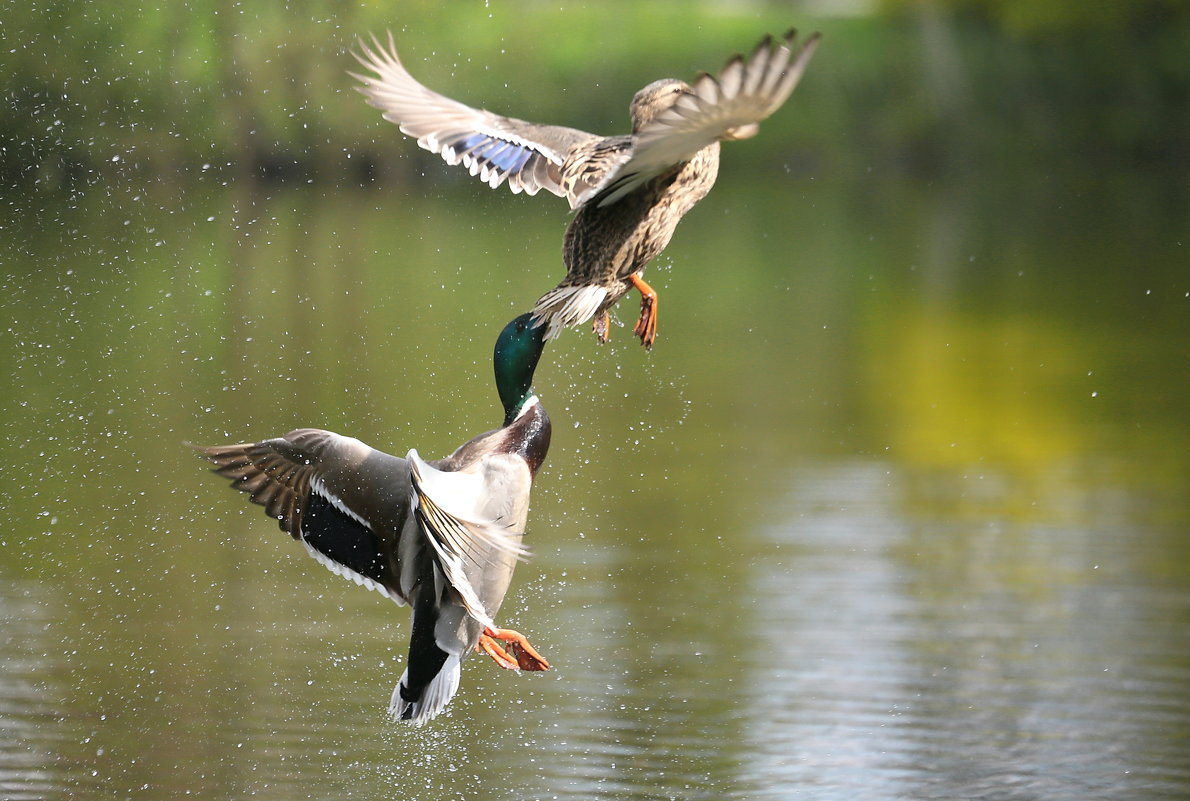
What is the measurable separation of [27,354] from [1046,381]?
8.43 m

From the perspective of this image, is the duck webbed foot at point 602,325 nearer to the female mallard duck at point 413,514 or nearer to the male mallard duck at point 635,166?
the male mallard duck at point 635,166

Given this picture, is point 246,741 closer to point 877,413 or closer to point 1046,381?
point 877,413

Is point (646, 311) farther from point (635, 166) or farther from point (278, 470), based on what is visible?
point (278, 470)

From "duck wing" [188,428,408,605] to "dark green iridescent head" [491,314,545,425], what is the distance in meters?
0.37

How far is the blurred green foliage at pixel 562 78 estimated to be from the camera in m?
36.4

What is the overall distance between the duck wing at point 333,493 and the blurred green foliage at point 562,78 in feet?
101

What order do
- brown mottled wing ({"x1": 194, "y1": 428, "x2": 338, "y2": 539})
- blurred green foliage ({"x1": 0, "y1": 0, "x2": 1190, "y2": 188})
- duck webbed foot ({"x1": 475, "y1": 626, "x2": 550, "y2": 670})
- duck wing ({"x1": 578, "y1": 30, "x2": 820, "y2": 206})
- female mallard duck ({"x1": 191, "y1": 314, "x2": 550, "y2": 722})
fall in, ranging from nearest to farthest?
duck wing ({"x1": 578, "y1": 30, "x2": 820, "y2": 206}) → female mallard duck ({"x1": 191, "y1": 314, "x2": 550, "y2": 722}) → duck webbed foot ({"x1": 475, "y1": 626, "x2": 550, "y2": 670}) → brown mottled wing ({"x1": 194, "y1": 428, "x2": 338, "y2": 539}) → blurred green foliage ({"x1": 0, "y1": 0, "x2": 1190, "y2": 188})

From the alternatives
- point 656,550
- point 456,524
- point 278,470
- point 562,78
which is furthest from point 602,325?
point 562,78

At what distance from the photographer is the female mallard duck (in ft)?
16.9

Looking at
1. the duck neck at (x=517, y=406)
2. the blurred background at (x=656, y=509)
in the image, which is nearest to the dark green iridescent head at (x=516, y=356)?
the duck neck at (x=517, y=406)

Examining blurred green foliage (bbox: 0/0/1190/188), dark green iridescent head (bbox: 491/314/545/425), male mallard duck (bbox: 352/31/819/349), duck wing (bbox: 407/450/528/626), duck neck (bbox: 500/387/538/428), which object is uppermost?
blurred green foliage (bbox: 0/0/1190/188)

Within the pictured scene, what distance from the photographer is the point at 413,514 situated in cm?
495

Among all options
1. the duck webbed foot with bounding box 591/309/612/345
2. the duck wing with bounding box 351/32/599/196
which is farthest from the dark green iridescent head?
the duck wing with bounding box 351/32/599/196

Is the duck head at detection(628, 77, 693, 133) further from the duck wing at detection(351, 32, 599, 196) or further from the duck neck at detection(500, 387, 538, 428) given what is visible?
the duck neck at detection(500, 387, 538, 428)
